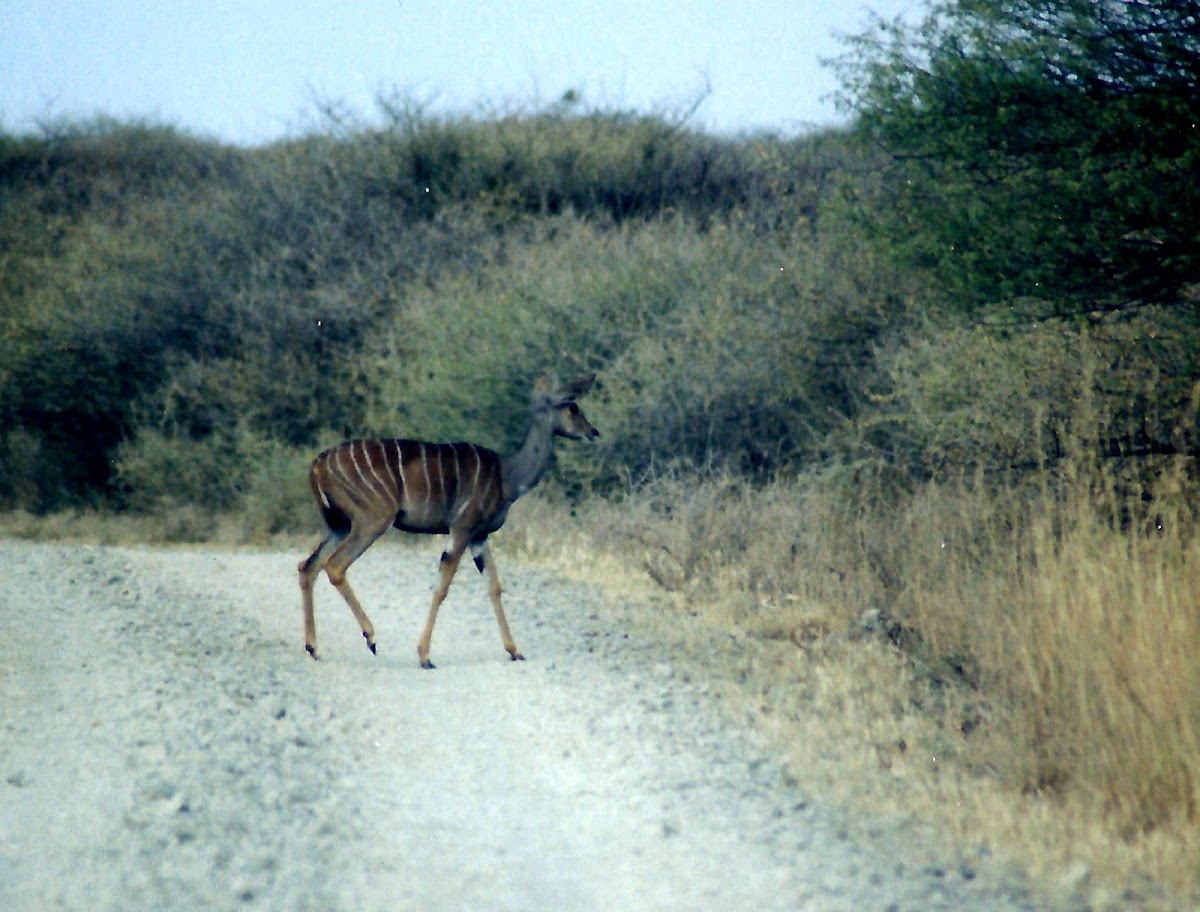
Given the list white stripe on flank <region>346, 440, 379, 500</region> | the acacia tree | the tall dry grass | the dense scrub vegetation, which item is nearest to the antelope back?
white stripe on flank <region>346, 440, 379, 500</region>

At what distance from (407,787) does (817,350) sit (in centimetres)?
1071

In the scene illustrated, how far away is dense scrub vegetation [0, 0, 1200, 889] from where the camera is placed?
7988mm

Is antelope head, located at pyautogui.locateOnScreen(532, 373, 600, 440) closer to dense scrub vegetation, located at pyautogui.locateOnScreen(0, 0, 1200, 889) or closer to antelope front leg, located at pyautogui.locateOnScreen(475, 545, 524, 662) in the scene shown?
antelope front leg, located at pyautogui.locateOnScreen(475, 545, 524, 662)

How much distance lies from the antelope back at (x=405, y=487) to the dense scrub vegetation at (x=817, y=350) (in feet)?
7.65

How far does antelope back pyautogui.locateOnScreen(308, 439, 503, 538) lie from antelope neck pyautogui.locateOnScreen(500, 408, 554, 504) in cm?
41

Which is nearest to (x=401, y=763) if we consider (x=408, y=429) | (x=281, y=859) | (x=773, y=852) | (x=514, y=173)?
(x=281, y=859)

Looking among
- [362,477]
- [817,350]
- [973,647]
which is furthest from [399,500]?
[817,350]

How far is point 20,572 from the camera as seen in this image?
47.6 feet

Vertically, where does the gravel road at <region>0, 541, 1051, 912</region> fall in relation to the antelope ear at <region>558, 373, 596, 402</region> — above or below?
below

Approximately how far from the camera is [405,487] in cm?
966

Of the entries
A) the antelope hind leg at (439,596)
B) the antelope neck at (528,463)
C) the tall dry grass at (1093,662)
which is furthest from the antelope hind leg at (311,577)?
the tall dry grass at (1093,662)

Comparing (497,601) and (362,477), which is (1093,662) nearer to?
(497,601)

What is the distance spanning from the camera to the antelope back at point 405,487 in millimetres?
9656

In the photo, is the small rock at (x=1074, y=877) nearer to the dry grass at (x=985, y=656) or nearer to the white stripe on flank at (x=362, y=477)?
the dry grass at (x=985, y=656)
